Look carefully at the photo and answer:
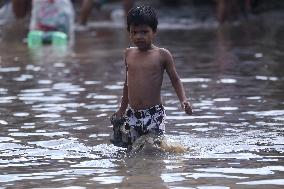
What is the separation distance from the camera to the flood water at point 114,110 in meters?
5.29

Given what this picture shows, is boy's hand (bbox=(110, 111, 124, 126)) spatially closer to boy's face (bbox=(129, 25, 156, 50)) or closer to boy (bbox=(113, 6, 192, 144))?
boy (bbox=(113, 6, 192, 144))

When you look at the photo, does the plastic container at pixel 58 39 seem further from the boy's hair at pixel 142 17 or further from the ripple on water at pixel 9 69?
the boy's hair at pixel 142 17

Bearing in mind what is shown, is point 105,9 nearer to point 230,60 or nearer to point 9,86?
point 230,60

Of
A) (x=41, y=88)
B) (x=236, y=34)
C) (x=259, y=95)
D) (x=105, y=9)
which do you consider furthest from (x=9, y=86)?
(x=105, y=9)

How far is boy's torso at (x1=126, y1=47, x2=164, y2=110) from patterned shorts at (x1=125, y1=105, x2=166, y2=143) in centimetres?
5

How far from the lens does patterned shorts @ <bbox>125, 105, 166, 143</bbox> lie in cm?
628

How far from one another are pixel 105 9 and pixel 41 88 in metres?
A: 17.1

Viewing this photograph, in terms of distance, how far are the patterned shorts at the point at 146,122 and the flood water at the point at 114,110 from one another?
0.63 ft

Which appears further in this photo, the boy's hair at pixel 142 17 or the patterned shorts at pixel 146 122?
the patterned shorts at pixel 146 122

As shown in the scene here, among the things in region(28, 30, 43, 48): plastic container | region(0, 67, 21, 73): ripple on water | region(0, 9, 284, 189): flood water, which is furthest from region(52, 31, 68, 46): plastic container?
region(0, 67, 21, 73): ripple on water

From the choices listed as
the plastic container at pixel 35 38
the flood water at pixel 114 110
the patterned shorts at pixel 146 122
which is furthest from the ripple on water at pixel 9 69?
the patterned shorts at pixel 146 122

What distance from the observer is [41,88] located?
379 inches

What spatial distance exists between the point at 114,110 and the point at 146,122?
197 cm

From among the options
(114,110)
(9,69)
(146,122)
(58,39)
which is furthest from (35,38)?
(146,122)
